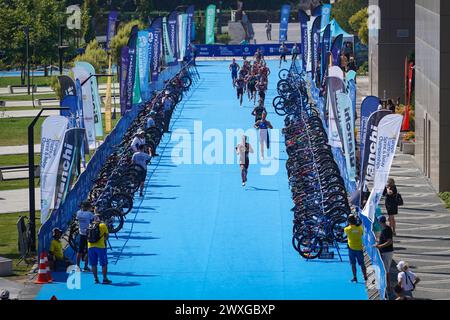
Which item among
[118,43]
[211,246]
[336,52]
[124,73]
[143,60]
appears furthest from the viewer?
[118,43]

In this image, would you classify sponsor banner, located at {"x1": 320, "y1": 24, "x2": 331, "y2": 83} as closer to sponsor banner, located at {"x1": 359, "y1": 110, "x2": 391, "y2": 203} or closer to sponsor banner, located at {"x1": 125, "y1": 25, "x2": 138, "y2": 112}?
sponsor banner, located at {"x1": 125, "y1": 25, "x2": 138, "y2": 112}

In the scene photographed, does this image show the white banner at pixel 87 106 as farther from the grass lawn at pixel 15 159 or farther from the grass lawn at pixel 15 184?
the grass lawn at pixel 15 159

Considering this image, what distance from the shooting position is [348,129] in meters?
32.4

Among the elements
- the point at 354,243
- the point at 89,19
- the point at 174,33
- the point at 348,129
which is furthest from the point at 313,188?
the point at 89,19

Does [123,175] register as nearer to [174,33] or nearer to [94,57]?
[94,57]

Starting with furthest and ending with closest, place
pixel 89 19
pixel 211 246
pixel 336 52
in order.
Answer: pixel 89 19
pixel 336 52
pixel 211 246

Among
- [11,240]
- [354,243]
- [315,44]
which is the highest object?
[315,44]

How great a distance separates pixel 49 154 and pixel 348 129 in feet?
24.1

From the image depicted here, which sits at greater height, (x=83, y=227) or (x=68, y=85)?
(x=68, y=85)

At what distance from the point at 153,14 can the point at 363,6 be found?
98.8ft

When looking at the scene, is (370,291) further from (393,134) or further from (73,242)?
(73,242)

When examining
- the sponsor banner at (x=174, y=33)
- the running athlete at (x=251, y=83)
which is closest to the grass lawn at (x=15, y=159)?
the running athlete at (x=251, y=83)

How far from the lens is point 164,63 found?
2621 inches
